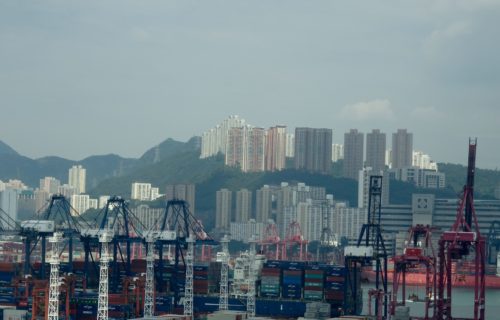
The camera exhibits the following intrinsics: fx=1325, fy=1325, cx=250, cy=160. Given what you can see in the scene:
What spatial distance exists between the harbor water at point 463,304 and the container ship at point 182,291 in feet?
17.3

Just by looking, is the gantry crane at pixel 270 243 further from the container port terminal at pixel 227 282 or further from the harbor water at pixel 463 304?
the container port terminal at pixel 227 282

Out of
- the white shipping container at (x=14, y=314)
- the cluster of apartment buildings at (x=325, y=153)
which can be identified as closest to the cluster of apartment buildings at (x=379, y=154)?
the cluster of apartment buildings at (x=325, y=153)

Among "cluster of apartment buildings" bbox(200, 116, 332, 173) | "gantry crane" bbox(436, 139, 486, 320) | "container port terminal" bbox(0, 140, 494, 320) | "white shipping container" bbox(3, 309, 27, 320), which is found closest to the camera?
"gantry crane" bbox(436, 139, 486, 320)

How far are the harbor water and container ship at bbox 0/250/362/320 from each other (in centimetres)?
528

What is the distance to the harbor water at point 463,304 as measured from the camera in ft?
180

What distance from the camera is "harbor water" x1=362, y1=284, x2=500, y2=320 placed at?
5472 centimetres

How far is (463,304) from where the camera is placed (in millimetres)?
61125

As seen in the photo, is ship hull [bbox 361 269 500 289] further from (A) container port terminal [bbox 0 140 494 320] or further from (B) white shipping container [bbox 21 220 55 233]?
(B) white shipping container [bbox 21 220 55 233]

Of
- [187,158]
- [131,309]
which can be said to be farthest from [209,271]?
[187,158]

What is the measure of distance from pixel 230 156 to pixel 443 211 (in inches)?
1903

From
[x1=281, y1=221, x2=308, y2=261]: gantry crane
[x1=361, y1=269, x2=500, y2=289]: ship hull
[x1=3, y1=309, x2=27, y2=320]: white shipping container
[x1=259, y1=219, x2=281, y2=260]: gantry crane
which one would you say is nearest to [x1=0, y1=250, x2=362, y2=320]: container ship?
[x1=3, y1=309, x2=27, y2=320]: white shipping container

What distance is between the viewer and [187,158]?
16412cm

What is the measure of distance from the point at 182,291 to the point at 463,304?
1620 centimetres

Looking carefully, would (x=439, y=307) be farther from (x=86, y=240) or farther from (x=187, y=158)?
(x=187, y=158)
